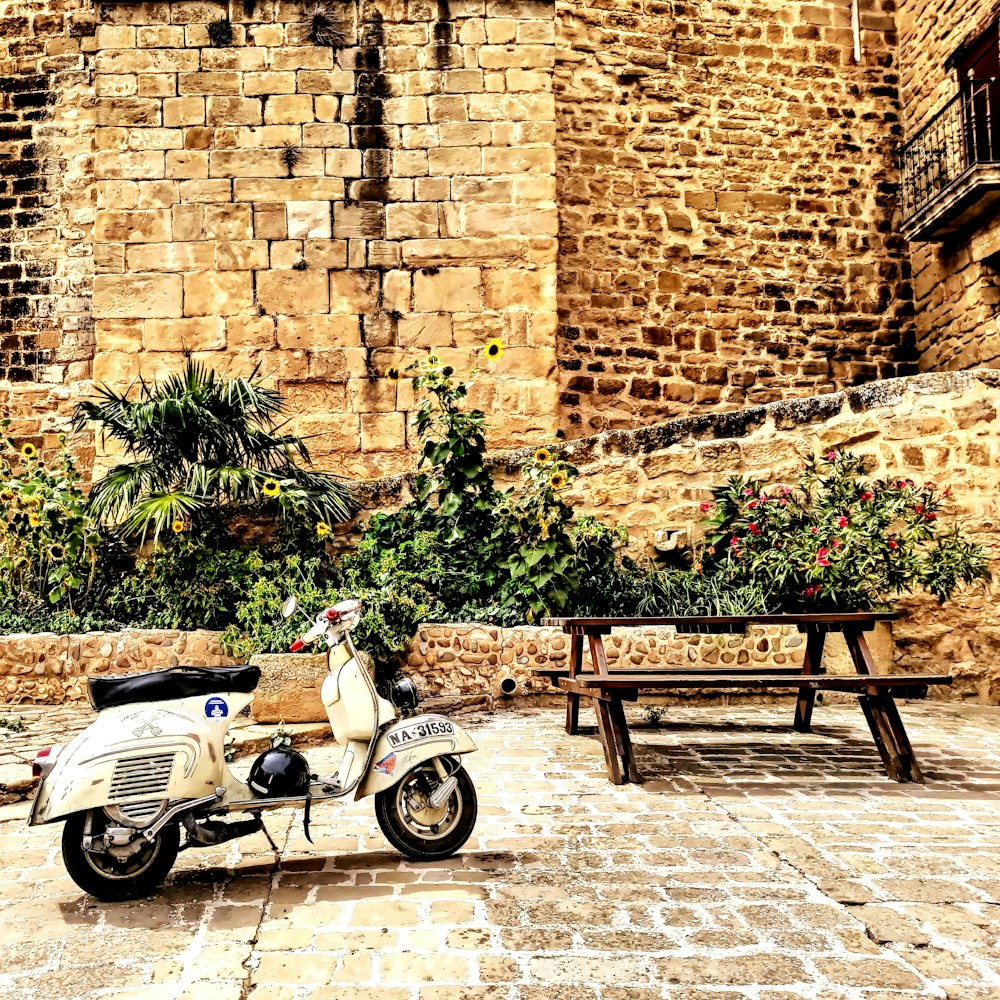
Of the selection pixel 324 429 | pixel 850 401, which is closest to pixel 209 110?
pixel 324 429

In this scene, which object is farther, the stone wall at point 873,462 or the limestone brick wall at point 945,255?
the limestone brick wall at point 945,255

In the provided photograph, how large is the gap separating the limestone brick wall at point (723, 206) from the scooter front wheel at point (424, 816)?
711 cm

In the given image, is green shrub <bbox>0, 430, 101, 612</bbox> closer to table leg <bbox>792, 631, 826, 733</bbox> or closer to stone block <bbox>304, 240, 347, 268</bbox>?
stone block <bbox>304, 240, 347, 268</bbox>

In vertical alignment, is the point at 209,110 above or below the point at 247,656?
above

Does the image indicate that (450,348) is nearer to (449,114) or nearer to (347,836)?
(449,114)

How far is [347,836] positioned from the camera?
348cm

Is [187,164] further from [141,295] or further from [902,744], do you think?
[902,744]

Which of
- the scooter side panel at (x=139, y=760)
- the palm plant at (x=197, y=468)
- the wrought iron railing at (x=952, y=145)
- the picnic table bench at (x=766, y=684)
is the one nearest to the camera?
the scooter side panel at (x=139, y=760)

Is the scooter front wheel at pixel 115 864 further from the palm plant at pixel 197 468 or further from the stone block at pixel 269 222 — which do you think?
the stone block at pixel 269 222

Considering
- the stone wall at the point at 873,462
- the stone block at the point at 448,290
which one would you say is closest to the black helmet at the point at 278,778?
the stone wall at the point at 873,462

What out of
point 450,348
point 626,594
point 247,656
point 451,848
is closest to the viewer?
point 451,848

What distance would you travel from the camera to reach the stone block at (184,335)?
8.17 metres

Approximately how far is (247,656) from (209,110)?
487 centimetres

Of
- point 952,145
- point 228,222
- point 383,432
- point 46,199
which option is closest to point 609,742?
point 383,432
